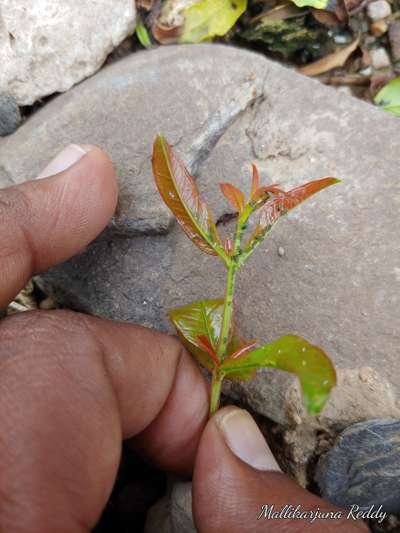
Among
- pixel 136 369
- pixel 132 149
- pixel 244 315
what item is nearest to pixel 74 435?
pixel 136 369

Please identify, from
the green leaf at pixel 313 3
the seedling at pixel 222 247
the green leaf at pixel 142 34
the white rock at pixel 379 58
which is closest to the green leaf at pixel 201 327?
the seedling at pixel 222 247

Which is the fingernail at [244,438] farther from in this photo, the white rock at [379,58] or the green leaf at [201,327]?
the white rock at [379,58]

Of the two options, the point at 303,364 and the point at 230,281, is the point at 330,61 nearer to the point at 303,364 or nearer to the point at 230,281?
the point at 230,281

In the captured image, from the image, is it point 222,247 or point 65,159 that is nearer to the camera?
point 222,247

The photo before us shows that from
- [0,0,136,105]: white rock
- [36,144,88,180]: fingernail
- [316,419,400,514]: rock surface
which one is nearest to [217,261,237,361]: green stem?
[316,419,400,514]: rock surface

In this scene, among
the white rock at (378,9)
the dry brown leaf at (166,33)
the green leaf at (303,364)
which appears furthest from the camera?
the white rock at (378,9)

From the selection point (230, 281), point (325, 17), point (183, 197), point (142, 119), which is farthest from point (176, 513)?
point (325, 17)
